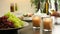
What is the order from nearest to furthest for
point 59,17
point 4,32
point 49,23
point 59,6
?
point 4,32, point 49,23, point 59,17, point 59,6

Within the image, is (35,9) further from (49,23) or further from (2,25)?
(2,25)

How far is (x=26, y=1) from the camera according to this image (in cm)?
388

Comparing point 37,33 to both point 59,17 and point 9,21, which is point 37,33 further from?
point 59,17

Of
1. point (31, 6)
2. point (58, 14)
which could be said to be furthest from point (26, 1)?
point (58, 14)

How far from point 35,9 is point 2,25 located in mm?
2904

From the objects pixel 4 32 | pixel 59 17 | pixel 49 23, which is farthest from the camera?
pixel 59 17

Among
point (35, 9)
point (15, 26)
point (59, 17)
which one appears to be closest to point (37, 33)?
point (15, 26)

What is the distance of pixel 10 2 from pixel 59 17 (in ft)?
→ 8.12

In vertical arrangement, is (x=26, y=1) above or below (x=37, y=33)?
above

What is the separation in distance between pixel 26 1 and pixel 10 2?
408 mm

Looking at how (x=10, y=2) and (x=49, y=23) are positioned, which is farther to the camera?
(x=10, y=2)

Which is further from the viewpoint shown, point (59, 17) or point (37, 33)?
point (59, 17)

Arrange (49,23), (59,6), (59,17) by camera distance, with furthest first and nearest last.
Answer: (59,6) → (59,17) → (49,23)

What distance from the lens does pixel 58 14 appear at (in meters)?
1.64
